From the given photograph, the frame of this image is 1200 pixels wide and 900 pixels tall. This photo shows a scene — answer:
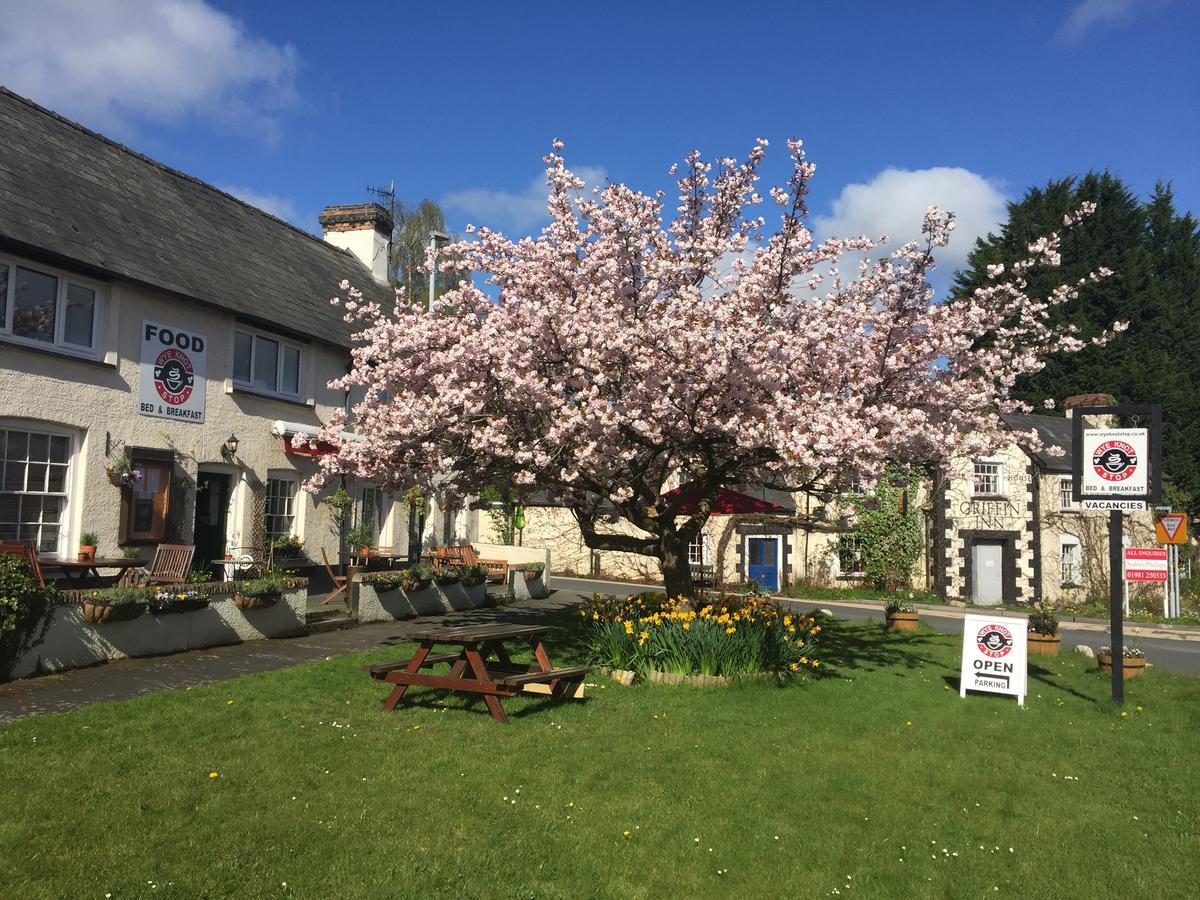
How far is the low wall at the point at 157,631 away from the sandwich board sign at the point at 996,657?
9.84 metres

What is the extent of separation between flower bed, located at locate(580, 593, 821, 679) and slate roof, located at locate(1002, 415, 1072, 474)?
2093 cm

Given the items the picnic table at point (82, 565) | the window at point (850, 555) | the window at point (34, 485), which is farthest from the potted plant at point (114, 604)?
the window at point (850, 555)

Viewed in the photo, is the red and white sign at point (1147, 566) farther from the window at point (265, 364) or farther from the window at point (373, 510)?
the window at point (265, 364)

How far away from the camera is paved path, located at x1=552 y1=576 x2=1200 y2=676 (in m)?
17.4

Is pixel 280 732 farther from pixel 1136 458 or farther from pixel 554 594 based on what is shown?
pixel 554 594

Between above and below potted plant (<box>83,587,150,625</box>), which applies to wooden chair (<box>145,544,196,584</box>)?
above

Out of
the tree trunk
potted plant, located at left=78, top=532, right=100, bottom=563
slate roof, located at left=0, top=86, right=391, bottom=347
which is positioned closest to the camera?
the tree trunk

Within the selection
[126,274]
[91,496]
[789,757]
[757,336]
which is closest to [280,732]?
[789,757]

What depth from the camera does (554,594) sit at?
23.9 metres

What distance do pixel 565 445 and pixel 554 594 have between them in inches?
529

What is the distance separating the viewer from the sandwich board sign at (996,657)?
10633 mm

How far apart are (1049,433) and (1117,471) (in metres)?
24.6

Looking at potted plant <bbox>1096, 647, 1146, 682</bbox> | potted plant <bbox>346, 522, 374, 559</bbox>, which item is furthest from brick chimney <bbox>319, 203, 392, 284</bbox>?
potted plant <bbox>1096, 647, 1146, 682</bbox>

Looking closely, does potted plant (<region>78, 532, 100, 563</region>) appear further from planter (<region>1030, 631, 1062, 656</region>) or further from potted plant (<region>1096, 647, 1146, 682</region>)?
planter (<region>1030, 631, 1062, 656</region>)
